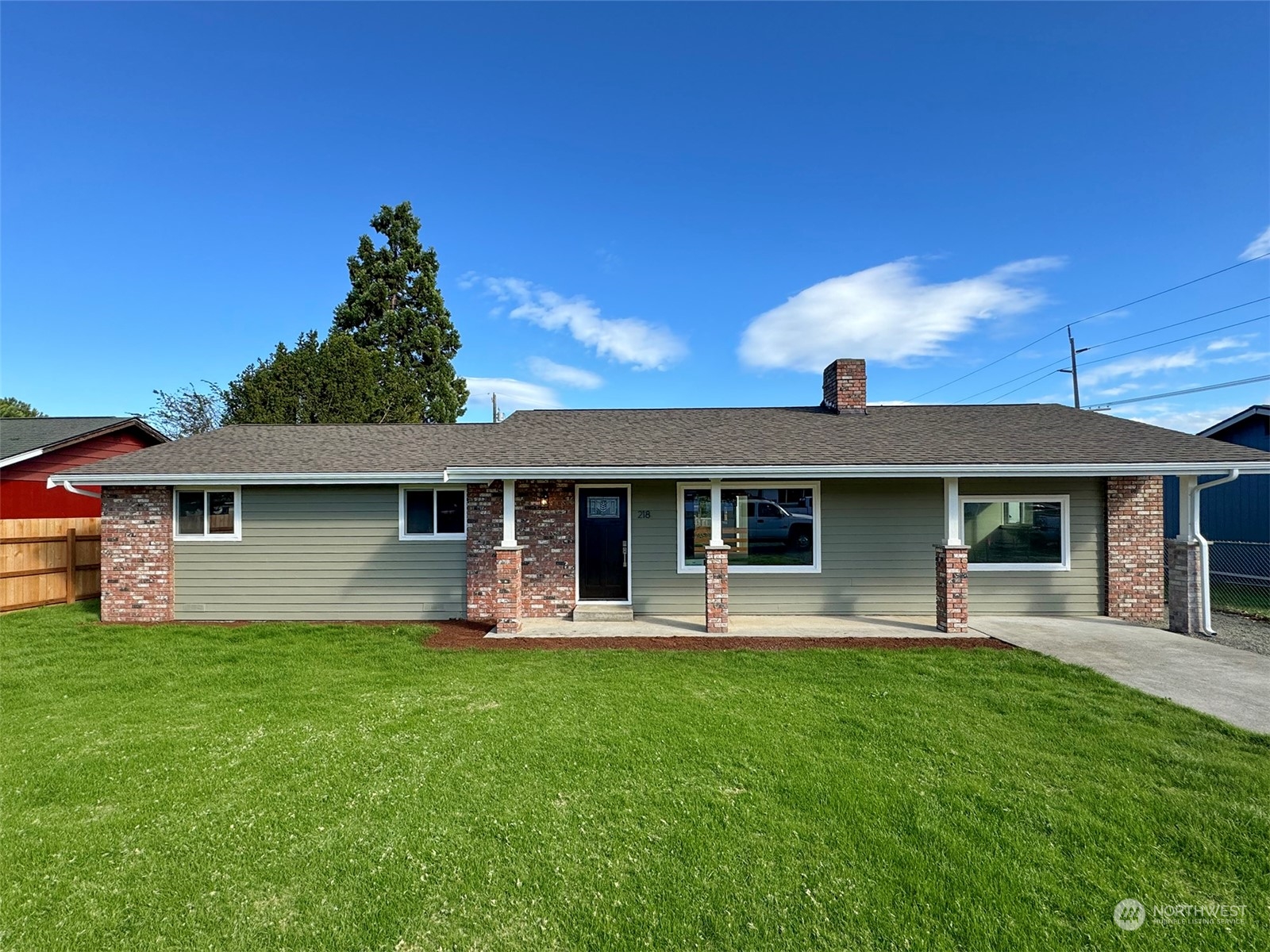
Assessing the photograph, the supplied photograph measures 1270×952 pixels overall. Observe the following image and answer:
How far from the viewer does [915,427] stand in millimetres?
10086

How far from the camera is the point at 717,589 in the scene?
8211 millimetres

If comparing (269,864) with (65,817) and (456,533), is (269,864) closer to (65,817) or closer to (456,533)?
(65,817)

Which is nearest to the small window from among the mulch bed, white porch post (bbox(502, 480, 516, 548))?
white porch post (bbox(502, 480, 516, 548))

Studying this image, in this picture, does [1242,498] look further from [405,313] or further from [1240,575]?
[405,313]

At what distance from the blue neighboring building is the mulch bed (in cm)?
1023

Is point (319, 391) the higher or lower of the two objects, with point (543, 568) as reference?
higher

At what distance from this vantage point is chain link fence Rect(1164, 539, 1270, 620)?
10680 mm

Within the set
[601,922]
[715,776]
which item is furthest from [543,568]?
[601,922]

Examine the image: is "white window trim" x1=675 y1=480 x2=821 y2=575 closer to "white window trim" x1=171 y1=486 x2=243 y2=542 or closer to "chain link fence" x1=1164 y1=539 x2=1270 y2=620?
"chain link fence" x1=1164 y1=539 x2=1270 y2=620

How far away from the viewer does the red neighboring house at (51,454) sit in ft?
39.2

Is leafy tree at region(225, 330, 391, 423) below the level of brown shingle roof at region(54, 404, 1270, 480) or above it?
above

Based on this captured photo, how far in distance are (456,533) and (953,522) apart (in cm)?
792

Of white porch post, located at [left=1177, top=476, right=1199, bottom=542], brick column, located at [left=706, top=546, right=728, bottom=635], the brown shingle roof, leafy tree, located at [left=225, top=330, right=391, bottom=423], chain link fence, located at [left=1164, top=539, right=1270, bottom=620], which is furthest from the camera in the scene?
leafy tree, located at [left=225, top=330, right=391, bottom=423]

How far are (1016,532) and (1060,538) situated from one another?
67 cm
